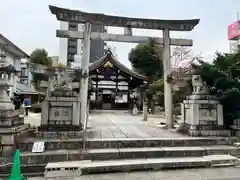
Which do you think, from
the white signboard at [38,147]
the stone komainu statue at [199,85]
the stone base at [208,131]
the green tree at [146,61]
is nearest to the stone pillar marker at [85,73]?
the white signboard at [38,147]

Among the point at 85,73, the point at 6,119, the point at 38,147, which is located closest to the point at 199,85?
the point at 85,73

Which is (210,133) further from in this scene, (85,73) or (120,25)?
(120,25)

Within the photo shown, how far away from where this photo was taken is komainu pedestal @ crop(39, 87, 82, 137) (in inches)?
220

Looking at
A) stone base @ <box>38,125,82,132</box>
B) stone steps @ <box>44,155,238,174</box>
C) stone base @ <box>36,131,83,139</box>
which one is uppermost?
stone base @ <box>38,125,82,132</box>

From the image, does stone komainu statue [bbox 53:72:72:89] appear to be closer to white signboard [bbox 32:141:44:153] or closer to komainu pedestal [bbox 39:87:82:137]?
komainu pedestal [bbox 39:87:82:137]

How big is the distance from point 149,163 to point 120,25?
17.5 ft

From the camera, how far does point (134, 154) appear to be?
4.73m

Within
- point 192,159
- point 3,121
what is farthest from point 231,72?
point 3,121

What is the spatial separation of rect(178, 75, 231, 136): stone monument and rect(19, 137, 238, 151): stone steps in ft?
1.29

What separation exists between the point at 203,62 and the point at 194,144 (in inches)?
123

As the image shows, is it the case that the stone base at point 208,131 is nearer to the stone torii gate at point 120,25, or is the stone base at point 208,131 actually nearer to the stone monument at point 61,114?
the stone torii gate at point 120,25

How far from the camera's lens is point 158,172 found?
4.20 m

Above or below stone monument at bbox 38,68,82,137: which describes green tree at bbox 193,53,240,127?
above

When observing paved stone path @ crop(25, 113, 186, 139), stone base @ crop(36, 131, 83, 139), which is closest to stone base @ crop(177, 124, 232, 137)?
paved stone path @ crop(25, 113, 186, 139)
